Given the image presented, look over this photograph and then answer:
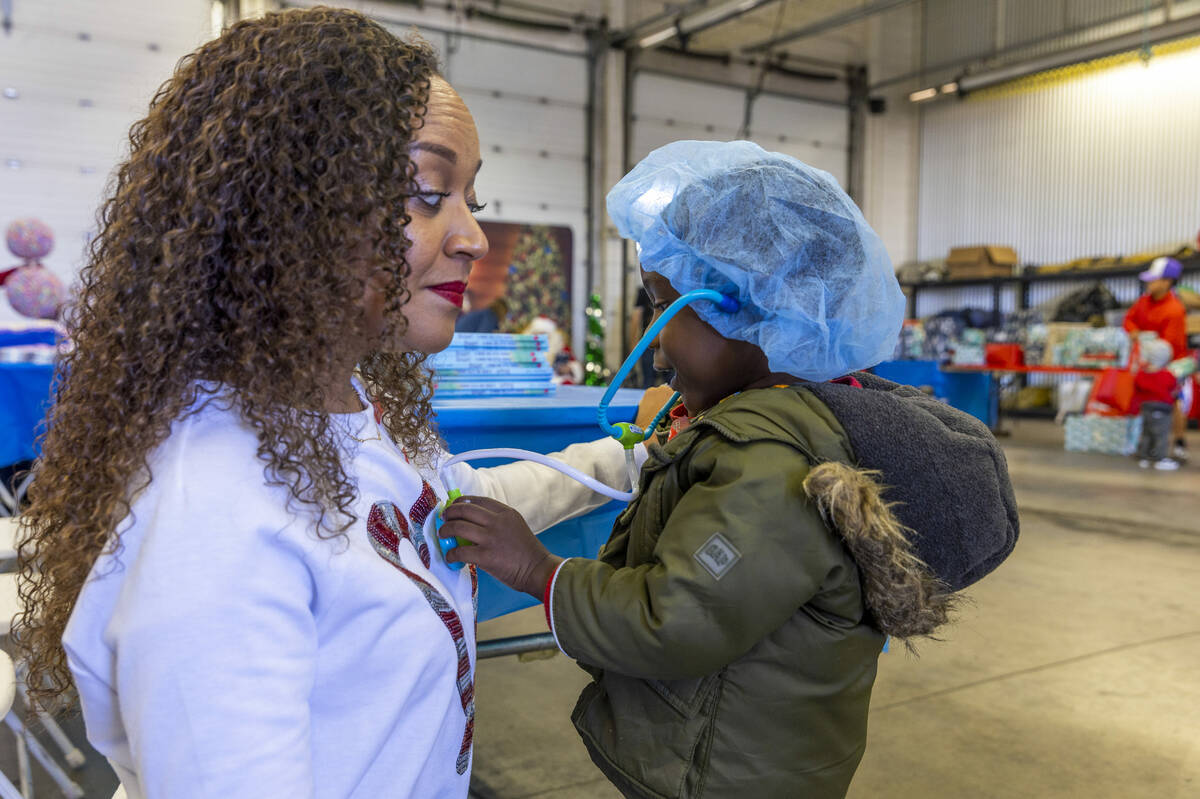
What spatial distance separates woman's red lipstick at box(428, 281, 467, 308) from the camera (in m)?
0.83

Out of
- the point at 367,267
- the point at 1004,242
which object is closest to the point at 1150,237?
the point at 1004,242

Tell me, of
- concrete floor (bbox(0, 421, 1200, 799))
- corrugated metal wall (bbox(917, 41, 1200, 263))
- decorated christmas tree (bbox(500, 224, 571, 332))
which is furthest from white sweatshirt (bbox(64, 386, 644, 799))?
corrugated metal wall (bbox(917, 41, 1200, 263))

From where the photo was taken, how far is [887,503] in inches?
35.5

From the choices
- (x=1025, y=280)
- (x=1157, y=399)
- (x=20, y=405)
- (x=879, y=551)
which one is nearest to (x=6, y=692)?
(x=879, y=551)

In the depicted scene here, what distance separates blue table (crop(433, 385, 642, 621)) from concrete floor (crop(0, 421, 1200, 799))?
70cm

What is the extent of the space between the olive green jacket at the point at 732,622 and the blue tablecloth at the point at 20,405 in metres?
2.51

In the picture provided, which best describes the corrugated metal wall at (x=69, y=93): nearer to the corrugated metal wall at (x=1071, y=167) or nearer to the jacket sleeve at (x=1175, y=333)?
the jacket sleeve at (x=1175, y=333)

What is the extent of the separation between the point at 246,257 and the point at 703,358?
0.54 meters

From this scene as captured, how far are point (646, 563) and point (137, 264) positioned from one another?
0.55 metres

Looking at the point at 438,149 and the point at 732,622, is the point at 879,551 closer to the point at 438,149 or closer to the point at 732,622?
the point at 732,622

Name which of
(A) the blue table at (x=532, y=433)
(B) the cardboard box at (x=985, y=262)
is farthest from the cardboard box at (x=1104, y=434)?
(A) the blue table at (x=532, y=433)

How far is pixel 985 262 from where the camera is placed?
1195cm

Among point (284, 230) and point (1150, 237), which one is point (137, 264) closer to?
point (284, 230)

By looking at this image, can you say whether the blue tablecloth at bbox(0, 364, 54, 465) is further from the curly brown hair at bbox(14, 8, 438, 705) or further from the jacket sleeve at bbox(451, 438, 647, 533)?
the curly brown hair at bbox(14, 8, 438, 705)
